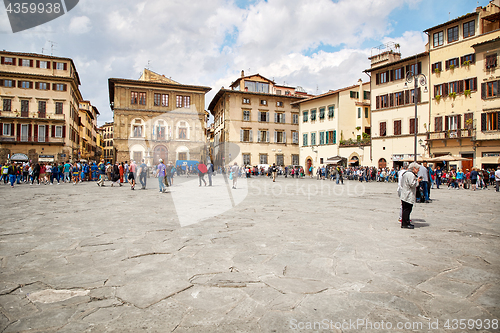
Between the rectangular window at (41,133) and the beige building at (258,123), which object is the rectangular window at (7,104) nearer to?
the rectangular window at (41,133)

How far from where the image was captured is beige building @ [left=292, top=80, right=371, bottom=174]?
36.2 m

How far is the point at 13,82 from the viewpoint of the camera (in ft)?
130

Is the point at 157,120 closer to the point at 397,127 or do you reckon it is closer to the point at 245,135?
the point at 245,135

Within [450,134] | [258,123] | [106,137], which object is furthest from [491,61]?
[106,137]

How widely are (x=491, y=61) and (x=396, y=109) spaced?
863 centimetres

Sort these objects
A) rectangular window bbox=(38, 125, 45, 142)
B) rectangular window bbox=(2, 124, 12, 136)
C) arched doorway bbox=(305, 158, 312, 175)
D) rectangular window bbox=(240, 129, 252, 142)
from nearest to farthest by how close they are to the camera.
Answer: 1. rectangular window bbox=(2, 124, 12, 136)
2. rectangular window bbox=(38, 125, 45, 142)
3. arched doorway bbox=(305, 158, 312, 175)
4. rectangular window bbox=(240, 129, 252, 142)

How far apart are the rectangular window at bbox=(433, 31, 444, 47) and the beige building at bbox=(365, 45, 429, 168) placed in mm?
1153

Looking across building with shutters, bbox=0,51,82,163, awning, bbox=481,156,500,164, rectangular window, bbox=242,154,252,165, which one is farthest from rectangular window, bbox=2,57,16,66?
awning, bbox=481,156,500,164

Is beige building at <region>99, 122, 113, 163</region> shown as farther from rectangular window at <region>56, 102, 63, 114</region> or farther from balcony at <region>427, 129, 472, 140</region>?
balcony at <region>427, 129, 472, 140</region>

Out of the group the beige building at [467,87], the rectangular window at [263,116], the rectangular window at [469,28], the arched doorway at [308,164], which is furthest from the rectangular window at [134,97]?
the rectangular window at [469,28]

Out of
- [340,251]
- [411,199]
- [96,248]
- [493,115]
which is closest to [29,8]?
[96,248]

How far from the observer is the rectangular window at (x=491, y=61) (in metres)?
25.1

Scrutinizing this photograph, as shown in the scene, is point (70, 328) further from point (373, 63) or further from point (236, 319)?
point (373, 63)

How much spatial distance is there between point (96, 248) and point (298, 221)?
406 centimetres
